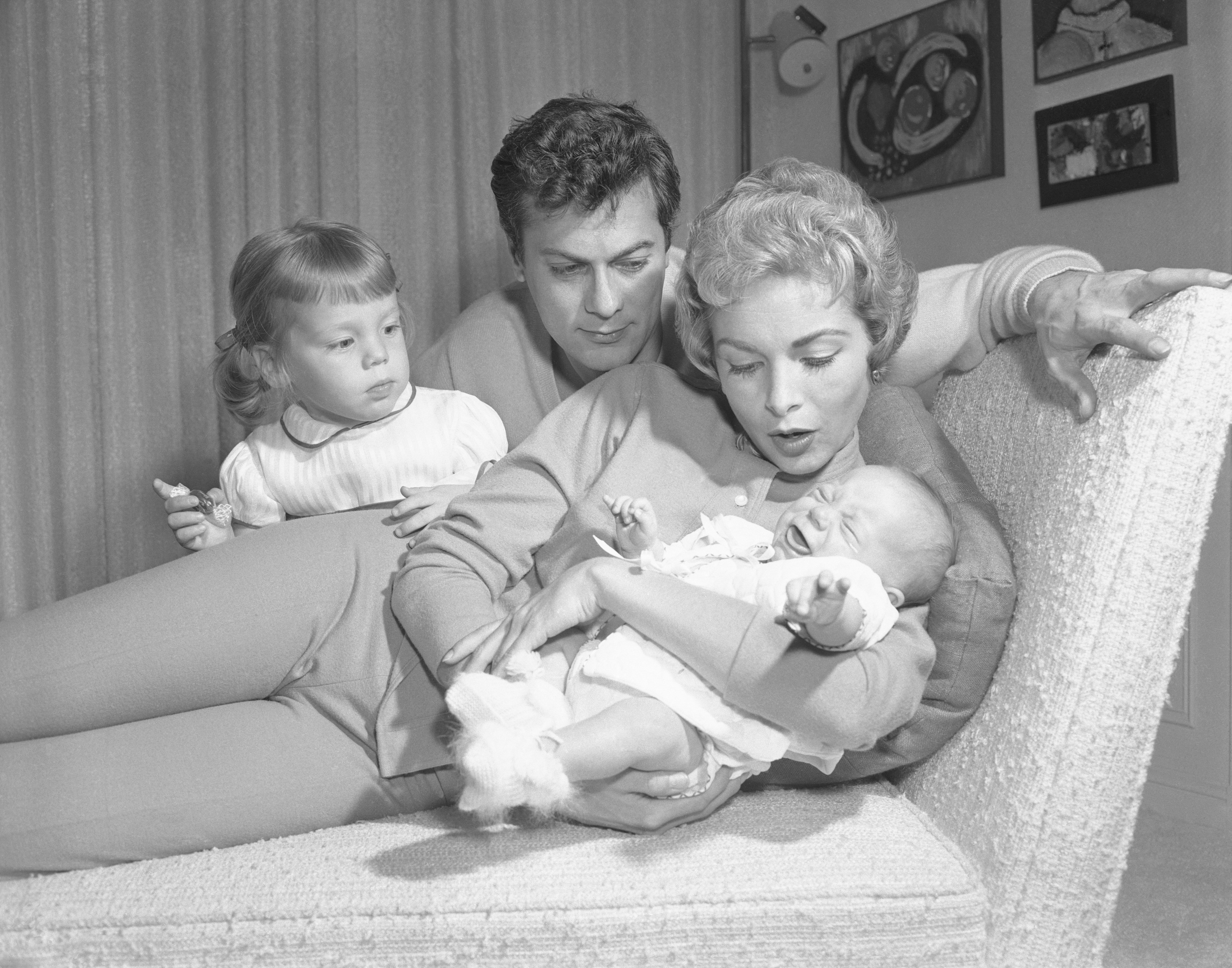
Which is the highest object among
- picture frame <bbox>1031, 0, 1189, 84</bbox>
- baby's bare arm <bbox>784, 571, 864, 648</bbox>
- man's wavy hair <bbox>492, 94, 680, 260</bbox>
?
picture frame <bbox>1031, 0, 1189, 84</bbox>

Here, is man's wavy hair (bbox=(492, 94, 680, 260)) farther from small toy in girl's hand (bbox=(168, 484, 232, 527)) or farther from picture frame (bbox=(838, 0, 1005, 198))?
picture frame (bbox=(838, 0, 1005, 198))

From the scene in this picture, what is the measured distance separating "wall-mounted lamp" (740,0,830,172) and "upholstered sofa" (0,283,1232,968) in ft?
7.27

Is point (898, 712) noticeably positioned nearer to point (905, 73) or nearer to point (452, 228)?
point (452, 228)

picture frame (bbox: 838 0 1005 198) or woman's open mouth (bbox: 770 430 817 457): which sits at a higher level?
picture frame (bbox: 838 0 1005 198)

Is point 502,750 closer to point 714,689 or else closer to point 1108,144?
point 714,689

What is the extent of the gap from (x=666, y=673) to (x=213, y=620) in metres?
0.61

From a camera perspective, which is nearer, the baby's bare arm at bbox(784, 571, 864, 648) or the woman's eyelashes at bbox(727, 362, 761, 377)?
the baby's bare arm at bbox(784, 571, 864, 648)

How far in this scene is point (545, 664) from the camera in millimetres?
1319

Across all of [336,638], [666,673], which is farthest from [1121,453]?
[336,638]

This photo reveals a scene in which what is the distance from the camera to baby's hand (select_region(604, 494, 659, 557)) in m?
1.35

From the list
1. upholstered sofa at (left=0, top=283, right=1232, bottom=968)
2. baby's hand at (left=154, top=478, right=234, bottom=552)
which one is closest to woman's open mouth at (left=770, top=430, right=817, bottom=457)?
upholstered sofa at (left=0, top=283, right=1232, bottom=968)

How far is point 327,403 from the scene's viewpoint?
5.99 feet

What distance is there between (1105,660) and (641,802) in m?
0.51

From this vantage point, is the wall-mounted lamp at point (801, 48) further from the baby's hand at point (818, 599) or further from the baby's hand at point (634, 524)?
the baby's hand at point (818, 599)
